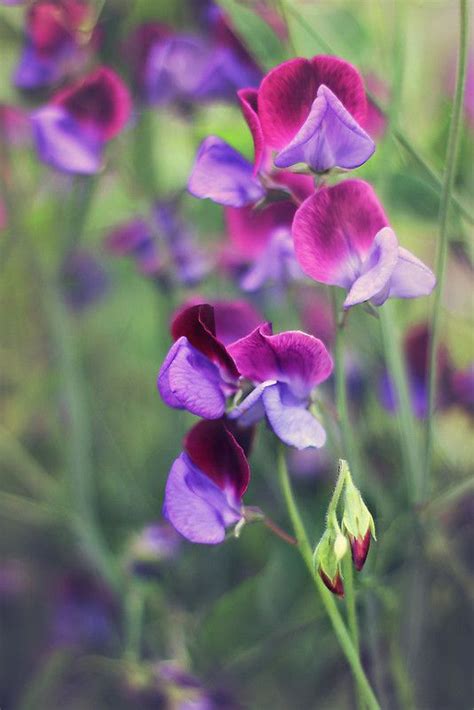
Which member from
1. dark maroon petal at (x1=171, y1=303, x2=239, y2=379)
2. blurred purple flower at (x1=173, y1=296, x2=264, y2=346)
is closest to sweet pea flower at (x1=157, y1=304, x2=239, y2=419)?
dark maroon petal at (x1=171, y1=303, x2=239, y2=379)

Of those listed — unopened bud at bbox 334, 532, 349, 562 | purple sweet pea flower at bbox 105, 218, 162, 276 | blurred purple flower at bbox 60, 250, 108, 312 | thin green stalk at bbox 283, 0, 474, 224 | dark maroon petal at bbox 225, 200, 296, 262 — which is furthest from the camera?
blurred purple flower at bbox 60, 250, 108, 312

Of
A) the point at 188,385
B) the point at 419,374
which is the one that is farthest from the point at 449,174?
the point at 419,374

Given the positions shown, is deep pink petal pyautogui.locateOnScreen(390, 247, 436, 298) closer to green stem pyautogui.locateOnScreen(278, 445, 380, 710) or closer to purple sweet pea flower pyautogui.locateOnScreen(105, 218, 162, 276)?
green stem pyautogui.locateOnScreen(278, 445, 380, 710)

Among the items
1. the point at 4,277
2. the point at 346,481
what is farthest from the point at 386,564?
the point at 4,277

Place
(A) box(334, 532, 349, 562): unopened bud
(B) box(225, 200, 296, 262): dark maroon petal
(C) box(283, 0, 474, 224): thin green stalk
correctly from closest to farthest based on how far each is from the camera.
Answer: (A) box(334, 532, 349, 562): unopened bud → (C) box(283, 0, 474, 224): thin green stalk → (B) box(225, 200, 296, 262): dark maroon petal

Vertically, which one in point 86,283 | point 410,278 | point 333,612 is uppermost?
point 410,278

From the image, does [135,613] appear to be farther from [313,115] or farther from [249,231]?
[313,115]
